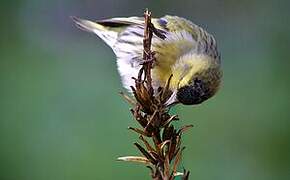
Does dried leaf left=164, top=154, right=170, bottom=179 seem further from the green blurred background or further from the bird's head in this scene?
the green blurred background

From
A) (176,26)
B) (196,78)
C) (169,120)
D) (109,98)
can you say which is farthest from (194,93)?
(109,98)

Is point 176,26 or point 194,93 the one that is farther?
point 176,26

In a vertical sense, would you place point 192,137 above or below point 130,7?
below

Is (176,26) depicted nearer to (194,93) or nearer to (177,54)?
(177,54)

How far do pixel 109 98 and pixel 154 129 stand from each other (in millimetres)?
2934

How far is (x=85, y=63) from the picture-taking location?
4.11 meters

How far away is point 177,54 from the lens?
221 cm

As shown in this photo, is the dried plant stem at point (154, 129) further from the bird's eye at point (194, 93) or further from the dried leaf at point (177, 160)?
the bird's eye at point (194, 93)

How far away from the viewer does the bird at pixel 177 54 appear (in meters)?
1.84

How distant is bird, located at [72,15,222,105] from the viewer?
1837mm
